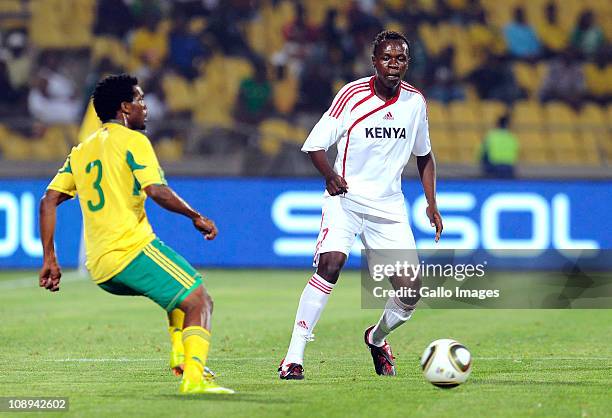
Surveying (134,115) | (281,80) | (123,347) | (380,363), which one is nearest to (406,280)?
(380,363)

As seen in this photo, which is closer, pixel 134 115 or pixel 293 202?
pixel 134 115

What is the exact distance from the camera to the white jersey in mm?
8656

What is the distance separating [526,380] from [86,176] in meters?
3.10

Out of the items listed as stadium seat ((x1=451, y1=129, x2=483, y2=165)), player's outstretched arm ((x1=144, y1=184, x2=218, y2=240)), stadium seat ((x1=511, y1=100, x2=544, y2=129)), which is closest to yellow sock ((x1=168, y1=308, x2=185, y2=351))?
player's outstretched arm ((x1=144, y1=184, x2=218, y2=240))

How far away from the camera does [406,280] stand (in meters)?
8.66

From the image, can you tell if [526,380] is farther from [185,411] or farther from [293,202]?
[293,202]

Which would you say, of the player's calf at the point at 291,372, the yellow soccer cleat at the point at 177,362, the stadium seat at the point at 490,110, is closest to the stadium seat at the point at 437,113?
the stadium seat at the point at 490,110

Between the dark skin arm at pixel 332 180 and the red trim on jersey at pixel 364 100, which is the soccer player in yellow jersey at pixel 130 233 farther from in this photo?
the red trim on jersey at pixel 364 100

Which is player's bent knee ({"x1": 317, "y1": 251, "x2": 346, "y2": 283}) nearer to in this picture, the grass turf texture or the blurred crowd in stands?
the grass turf texture

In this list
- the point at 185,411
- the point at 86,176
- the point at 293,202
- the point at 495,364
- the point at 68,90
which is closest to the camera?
the point at 185,411

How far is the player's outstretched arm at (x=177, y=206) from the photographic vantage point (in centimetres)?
701

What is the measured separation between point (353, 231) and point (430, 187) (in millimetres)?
665

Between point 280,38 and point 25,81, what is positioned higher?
point 280,38

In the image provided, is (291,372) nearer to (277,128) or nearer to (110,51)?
(277,128)
